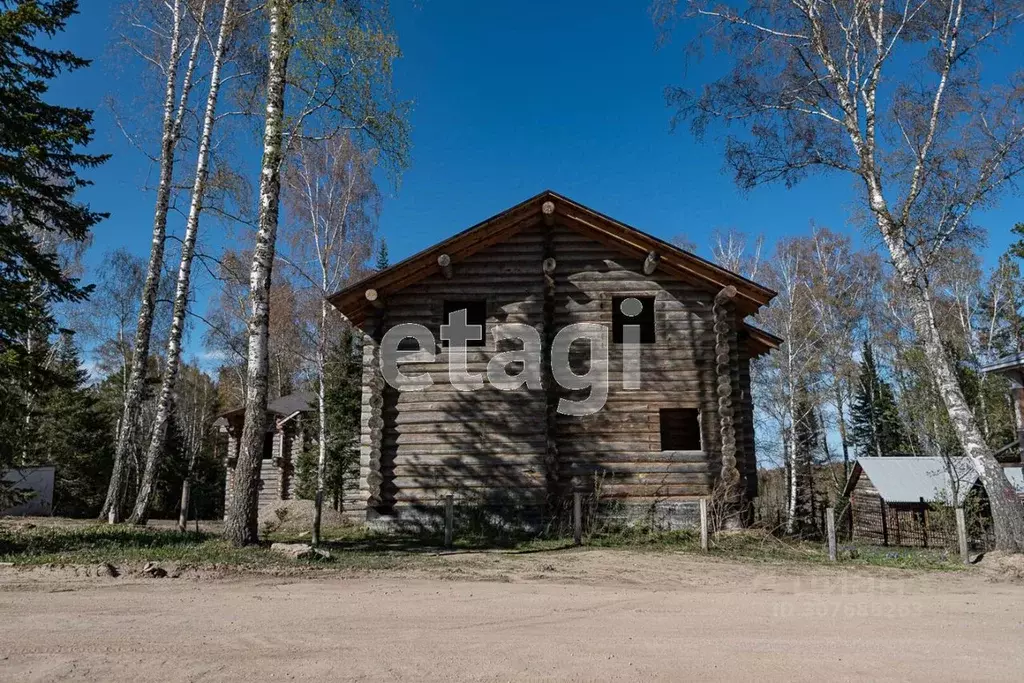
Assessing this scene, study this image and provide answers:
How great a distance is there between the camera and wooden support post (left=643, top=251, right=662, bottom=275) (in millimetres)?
16688

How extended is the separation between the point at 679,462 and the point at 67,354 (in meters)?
34.7

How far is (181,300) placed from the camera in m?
16.9

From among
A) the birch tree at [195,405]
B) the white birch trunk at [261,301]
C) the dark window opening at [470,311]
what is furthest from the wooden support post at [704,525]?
the birch tree at [195,405]

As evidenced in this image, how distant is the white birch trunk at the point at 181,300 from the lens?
53.9 feet

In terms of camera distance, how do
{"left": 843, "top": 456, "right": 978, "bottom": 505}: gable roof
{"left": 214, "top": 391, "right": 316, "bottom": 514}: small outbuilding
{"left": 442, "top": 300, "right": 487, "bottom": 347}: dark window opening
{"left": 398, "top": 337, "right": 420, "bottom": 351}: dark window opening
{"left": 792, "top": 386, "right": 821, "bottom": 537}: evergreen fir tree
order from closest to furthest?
{"left": 398, "top": 337, "right": 420, "bottom": 351}: dark window opening → {"left": 442, "top": 300, "right": 487, "bottom": 347}: dark window opening → {"left": 792, "top": 386, "right": 821, "bottom": 537}: evergreen fir tree → {"left": 843, "top": 456, "right": 978, "bottom": 505}: gable roof → {"left": 214, "top": 391, "right": 316, "bottom": 514}: small outbuilding

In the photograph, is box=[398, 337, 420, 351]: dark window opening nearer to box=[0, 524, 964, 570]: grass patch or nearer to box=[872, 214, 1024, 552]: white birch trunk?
box=[0, 524, 964, 570]: grass patch

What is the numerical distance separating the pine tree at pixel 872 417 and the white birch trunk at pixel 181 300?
110ft

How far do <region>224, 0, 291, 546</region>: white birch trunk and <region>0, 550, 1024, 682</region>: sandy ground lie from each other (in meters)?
2.29

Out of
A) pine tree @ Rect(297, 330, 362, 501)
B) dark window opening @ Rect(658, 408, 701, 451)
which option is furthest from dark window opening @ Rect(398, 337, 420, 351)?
pine tree @ Rect(297, 330, 362, 501)

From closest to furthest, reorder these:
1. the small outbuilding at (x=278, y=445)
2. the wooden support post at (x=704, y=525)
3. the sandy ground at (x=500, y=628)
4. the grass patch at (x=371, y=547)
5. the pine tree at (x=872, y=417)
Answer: the sandy ground at (x=500, y=628) < the grass patch at (x=371, y=547) < the wooden support post at (x=704, y=525) < the small outbuilding at (x=278, y=445) < the pine tree at (x=872, y=417)

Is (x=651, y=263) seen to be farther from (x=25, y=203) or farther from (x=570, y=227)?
(x=25, y=203)

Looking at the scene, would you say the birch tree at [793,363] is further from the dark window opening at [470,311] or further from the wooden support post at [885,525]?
the dark window opening at [470,311]

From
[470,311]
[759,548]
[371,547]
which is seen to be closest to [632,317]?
[470,311]

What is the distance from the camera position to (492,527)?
15.6 meters
